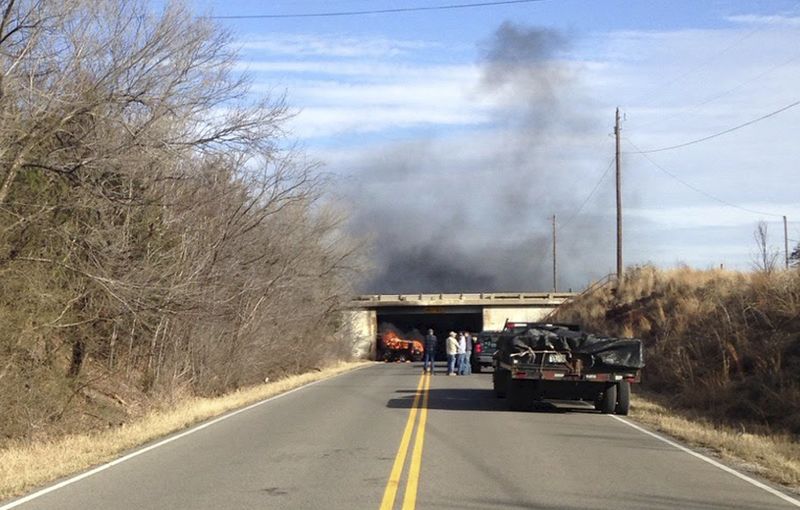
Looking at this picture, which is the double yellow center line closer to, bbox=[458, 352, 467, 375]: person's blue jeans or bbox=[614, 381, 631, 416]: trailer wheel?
bbox=[614, 381, 631, 416]: trailer wheel

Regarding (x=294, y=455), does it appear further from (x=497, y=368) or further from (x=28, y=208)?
(x=497, y=368)

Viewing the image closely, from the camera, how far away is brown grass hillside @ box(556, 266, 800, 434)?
64.3 ft

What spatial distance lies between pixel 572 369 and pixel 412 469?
27.7ft

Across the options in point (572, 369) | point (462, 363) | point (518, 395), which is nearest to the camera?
point (572, 369)

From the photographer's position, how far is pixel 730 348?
23109 mm

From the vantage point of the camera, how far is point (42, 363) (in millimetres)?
15922

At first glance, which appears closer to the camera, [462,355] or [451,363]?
[451,363]

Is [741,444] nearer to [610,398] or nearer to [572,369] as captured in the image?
[572,369]

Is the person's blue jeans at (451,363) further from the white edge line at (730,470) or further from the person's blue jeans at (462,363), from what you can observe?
the white edge line at (730,470)

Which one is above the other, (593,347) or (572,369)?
(593,347)

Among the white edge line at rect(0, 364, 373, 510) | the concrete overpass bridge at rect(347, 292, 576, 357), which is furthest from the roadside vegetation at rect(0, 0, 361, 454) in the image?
the concrete overpass bridge at rect(347, 292, 576, 357)

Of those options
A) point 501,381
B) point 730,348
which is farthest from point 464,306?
point 501,381

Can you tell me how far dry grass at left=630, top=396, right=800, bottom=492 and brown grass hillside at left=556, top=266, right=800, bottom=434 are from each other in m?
1.36

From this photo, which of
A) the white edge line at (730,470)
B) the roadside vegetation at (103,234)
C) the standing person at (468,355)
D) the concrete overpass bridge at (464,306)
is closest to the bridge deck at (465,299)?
the concrete overpass bridge at (464,306)
